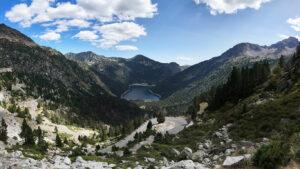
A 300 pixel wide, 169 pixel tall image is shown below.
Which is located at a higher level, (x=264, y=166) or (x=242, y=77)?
(x=242, y=77)

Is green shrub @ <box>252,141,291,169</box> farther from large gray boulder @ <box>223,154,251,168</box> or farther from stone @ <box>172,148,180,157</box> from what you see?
stone @ <box>172,148,180,157</box>

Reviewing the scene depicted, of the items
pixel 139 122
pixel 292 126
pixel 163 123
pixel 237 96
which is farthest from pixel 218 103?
pixel 292 126

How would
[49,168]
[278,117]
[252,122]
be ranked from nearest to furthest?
[49,168]
[278,117]
[252,122]

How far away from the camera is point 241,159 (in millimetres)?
27188

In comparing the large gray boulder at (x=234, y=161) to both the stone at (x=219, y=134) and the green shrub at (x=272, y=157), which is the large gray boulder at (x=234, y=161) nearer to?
the green shrub at (x=272, y=157)

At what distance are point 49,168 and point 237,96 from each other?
10170cm

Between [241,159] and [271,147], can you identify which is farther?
[241,159]

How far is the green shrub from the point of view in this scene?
78.7ft

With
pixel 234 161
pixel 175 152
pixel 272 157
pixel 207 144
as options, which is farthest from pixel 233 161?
pixel 207 144

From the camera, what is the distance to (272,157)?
24000mm

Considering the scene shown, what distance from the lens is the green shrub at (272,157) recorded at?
2398 centimetres

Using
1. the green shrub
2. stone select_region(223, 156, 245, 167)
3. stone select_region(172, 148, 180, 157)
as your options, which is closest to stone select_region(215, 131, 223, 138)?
stone select_region(172, 148, 180, 157)

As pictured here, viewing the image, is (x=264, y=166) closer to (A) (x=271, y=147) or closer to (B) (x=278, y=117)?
(A) (x=271, y=147)

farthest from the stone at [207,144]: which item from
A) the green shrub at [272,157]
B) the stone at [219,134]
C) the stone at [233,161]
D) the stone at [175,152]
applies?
the green shrub at [272,157]
